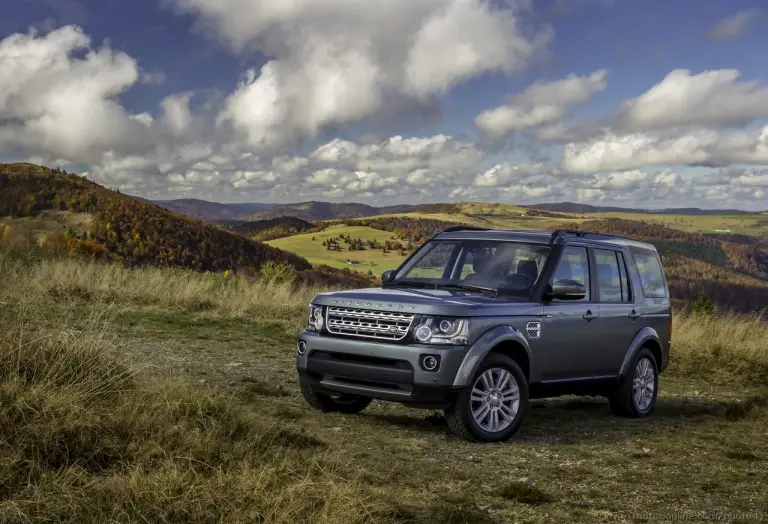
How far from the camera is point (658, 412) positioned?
30.7 feet

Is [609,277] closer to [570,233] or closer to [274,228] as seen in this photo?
[570,233]

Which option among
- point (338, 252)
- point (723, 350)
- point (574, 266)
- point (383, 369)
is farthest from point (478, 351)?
point (338, 252)

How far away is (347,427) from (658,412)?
4.51m

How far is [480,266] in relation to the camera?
7.73 m

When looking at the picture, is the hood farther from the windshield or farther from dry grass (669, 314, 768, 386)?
dry grass (669, 314, 768, 386)

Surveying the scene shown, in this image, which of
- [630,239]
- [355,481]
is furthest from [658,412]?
[355,481]

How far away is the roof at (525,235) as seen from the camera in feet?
25.7

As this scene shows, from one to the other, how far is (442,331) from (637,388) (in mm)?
3476

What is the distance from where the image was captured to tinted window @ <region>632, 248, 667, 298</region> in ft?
29.8

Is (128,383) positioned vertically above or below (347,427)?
above

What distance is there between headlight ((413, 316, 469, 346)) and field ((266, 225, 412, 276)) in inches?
2001

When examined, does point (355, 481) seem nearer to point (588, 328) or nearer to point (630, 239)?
point (588, 328)

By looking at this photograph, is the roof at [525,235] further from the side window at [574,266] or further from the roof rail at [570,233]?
the side window at [574,266]

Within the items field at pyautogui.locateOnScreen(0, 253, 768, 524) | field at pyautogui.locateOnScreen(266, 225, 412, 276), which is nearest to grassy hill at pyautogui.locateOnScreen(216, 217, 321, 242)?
field at pyautogui.locateOnScreen(266, 225, 412, 276)
